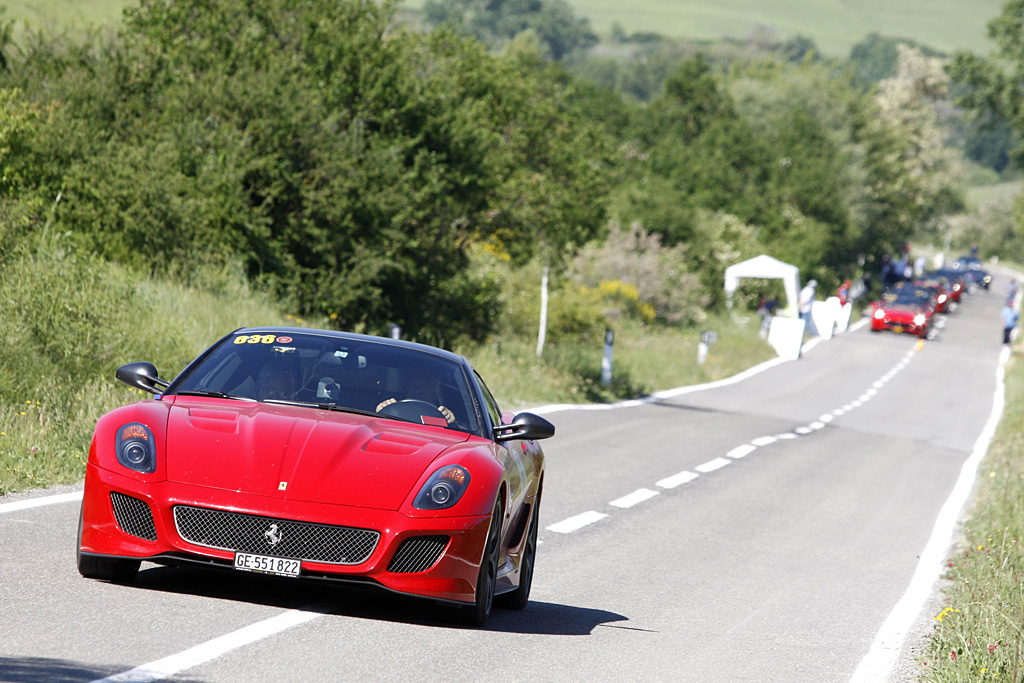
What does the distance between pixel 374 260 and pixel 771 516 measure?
1356cm

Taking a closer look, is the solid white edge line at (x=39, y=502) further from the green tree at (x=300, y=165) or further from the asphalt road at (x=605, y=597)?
the green tree at (x=300, y=165)

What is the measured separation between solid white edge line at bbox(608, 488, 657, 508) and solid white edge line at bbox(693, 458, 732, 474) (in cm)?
264

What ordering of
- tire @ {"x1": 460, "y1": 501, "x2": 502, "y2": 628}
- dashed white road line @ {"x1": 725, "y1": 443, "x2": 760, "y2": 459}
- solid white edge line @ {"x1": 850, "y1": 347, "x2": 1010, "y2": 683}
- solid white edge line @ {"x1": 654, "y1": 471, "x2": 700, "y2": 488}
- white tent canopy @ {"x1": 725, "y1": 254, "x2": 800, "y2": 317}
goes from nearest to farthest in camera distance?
tire @ {"x1": 460, "y1": 501, "x2": 502, "y2": 628}, solid white edge line @ {"x1": 850, "y1": 347, "x2": 1010, "y2": 683}, solid white edge line @ {"x1": 654, "y1": 471, "x2": 700, "y2": 488}, dashed white road line @ {"x1": 725, "y1": 443, "x2": 760, "y2": 459}, white tent canopy @ {"x1": 725, "y1": 254, "x2": 800, "y2": 317}

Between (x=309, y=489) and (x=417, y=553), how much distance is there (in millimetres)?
525

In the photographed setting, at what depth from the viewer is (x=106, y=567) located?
247 inches

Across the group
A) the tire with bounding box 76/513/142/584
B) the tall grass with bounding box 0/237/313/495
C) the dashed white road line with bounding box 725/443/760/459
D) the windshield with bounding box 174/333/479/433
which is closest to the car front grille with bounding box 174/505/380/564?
the tire with bounding box 76/513/142/584

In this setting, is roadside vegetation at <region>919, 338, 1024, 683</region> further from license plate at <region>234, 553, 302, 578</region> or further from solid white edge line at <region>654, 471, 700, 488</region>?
license plate at <region>234, 553, 302, 578</region>

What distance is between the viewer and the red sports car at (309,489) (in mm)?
5797

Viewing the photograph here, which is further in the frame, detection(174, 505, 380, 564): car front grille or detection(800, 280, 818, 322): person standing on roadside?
detection(800, 280, 818, 322): person standing on roadside

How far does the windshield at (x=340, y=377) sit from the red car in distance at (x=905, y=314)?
188ft

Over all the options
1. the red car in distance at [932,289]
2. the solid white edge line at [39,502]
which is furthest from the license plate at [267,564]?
the red car in distance at [932,289]

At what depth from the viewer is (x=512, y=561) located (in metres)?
6.95

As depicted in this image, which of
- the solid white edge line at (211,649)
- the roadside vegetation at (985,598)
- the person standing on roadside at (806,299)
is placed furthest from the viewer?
the person standing on roadside at (806,299)

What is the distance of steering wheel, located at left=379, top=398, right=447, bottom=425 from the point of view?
6871mm
